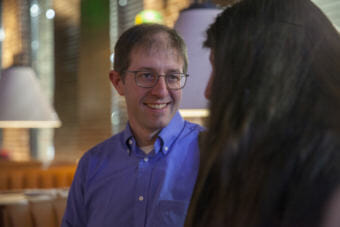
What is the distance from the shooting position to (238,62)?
81 cm

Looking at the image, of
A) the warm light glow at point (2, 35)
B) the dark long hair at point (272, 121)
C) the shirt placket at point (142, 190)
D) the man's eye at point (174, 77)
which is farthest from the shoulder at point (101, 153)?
the warm light glow at point (2, 35)

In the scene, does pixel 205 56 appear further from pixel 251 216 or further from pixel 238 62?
pixel 251 216

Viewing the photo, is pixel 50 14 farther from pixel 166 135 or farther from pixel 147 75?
pixel 166 135

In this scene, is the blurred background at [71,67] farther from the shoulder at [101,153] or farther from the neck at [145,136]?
the neck at [145,136]

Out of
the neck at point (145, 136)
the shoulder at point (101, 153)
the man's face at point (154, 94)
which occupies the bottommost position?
the shoulder at point (101, 153)

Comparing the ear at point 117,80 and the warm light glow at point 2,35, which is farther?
the warm light glow at point 2,35

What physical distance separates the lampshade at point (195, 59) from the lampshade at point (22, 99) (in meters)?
1.85

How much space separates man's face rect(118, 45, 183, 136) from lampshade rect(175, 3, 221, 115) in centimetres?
21

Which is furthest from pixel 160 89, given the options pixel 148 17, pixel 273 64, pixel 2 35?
pixel 2 35

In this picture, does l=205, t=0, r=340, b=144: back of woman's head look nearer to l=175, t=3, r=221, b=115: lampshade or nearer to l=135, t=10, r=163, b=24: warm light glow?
l=175, t=3, r=221, b=115: lampshade

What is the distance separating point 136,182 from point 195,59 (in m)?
0.58

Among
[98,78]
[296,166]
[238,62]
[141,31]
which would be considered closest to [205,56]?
[141,31]

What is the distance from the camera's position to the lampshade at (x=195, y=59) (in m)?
1.78

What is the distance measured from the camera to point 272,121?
0.74 m
